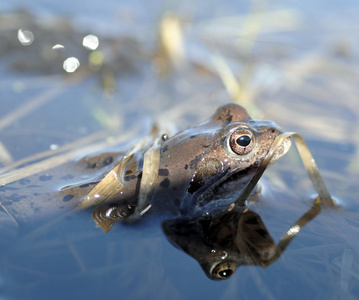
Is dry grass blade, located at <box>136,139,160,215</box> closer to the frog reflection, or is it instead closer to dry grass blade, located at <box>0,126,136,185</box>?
the frog reflection

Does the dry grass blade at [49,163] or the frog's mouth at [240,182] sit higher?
the dry grass blade at [49,163]

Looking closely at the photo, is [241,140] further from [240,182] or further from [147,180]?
[147,180]

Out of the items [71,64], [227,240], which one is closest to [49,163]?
[227,240]

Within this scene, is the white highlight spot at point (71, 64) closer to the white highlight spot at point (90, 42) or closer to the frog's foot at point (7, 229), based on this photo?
the white highlight spot at point (90, 42)

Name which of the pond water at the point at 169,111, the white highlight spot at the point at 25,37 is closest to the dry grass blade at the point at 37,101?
the pond water at the point at 169,111

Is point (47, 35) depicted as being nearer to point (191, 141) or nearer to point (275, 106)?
point (275, 106)
